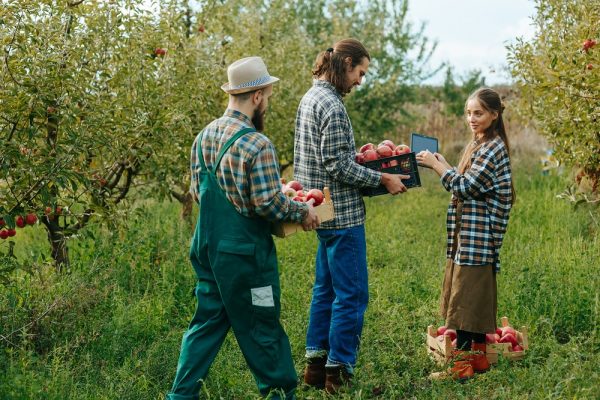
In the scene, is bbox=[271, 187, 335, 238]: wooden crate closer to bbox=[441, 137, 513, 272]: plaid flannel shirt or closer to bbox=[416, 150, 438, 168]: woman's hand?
bbox=[416, 150, 438, 168]: woman's hand

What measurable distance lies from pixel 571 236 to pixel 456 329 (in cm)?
406

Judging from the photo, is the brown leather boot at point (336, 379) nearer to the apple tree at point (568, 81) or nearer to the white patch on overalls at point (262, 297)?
the white patch on overalls at point (262, 297)

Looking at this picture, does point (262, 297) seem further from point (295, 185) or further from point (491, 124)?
point (491, 124)

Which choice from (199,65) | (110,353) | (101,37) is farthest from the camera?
(199,65)

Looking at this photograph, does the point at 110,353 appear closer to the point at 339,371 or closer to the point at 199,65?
the point at 339,371

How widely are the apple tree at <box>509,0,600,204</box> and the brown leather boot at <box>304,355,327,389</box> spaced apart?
3.19 meters

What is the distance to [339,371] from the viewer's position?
4.66 m

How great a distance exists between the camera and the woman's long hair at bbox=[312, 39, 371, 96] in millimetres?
4602

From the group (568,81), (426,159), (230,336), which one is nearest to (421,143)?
(426,159)

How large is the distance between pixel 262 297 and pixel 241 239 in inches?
12.5

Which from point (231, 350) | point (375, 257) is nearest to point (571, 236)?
point (375, 257)

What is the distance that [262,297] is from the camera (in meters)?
3.88

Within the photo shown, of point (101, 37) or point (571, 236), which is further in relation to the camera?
point (571, 236)

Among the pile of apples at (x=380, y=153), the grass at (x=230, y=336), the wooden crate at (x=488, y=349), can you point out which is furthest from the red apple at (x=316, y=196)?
the wooden crate at (x=488, y=349)
